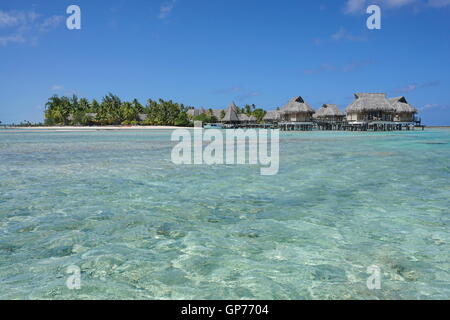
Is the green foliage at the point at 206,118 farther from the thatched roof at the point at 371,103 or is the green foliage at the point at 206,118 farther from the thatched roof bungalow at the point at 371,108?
the thatched roof at the point at 371,103

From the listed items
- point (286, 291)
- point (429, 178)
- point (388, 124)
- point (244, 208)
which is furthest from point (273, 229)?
point (388, 124)

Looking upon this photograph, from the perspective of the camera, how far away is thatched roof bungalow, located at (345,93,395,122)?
123ft

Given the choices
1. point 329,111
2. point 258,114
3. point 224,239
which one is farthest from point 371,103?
point 224,239

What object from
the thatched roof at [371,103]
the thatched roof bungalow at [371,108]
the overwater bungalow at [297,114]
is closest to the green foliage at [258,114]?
the overwater bungalow at [297,114]

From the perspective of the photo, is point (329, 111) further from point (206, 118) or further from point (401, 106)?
point (206, 118)

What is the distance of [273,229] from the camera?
145 inches

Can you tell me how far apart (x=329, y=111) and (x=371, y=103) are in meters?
11.0

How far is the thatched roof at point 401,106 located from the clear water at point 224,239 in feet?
127

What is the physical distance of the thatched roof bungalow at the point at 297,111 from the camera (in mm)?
42250

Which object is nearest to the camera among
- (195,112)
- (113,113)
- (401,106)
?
(401,106)

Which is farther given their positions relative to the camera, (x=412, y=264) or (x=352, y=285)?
(x=412, y=264)

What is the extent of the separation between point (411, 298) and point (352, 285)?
0.38 meters

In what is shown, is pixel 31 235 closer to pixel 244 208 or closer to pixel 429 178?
pixel 244 208

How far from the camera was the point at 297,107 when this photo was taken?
42344mm
